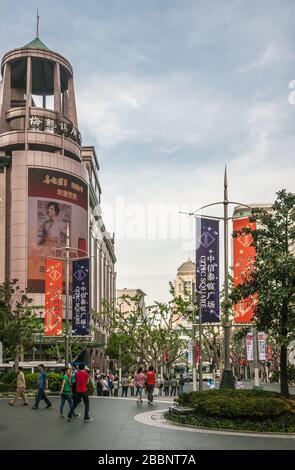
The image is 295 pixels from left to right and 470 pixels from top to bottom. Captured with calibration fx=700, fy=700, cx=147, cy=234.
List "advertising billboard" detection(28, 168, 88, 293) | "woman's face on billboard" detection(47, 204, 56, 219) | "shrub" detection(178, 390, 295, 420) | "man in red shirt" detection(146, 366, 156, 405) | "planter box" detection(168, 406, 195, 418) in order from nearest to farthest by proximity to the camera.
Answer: "shrub" detection(178, 390, 295, 420)
"planter box" detection(168, 406, 195, 418)
"man in red shirt" detection(146, 366, 156, 405)
"advertising billboard" detection(28, 168, 88, 293)
"woman's face on billboard" detection(47, 204, 56, 219)

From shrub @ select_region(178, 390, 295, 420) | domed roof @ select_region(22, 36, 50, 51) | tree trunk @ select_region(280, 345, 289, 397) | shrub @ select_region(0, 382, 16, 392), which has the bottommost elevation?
shrub @ select_region(0, 382, 16, 392)

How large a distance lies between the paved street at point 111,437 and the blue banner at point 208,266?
26.6ft

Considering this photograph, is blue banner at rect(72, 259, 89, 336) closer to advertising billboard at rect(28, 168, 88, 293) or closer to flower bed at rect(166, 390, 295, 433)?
flower bed at rect(166, 390, 295, 433)

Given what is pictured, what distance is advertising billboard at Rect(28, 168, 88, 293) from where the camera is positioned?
8662cm

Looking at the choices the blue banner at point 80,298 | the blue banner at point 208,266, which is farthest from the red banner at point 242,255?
the blue banner at point 80,298

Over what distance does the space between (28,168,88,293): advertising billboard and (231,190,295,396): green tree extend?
201 feet

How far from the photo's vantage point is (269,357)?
8375 centimetres

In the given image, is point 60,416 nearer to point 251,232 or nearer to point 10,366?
point 251,232

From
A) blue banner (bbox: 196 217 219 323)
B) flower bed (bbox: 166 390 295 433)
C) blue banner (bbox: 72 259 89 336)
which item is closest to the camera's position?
flower bed (bbox: 166 390 295 433)

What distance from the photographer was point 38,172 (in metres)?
88.4

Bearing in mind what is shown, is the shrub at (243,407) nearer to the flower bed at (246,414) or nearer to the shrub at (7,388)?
the flower bed at (246,414)

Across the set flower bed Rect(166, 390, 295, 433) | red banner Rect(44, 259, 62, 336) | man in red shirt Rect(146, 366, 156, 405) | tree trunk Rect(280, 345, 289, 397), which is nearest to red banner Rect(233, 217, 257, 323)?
tree trunk Rect(280, 345, 289, 397)

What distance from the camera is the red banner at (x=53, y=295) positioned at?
51062 millimetres
